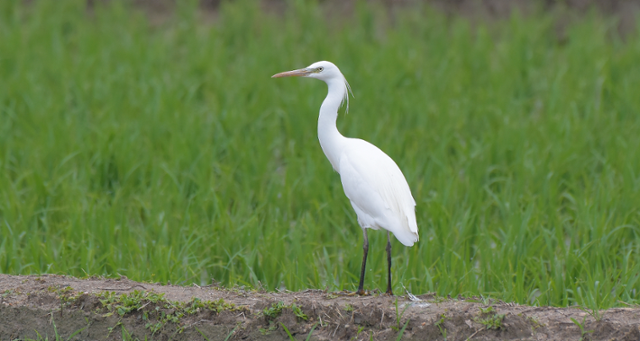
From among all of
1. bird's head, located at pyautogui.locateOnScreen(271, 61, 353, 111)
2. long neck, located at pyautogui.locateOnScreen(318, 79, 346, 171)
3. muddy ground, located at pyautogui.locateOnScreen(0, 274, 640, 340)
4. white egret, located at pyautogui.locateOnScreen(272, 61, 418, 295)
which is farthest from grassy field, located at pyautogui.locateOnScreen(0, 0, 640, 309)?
bird's head, located at pyautogui.locateOnScreen(271, 61, 353, 111)

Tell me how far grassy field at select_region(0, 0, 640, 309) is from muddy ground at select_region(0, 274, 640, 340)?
0.44 metres

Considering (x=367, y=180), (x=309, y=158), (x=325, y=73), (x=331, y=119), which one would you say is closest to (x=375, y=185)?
(x=367, y=180)

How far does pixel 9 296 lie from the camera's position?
284cm

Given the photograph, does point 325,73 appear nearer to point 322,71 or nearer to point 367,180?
point 322,71

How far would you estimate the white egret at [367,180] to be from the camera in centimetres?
279

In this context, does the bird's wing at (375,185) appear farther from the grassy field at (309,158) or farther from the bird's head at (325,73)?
the grassy field at (309,158)

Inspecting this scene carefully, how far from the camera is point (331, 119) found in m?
3.04

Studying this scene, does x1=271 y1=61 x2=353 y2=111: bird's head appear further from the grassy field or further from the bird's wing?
the grassy field

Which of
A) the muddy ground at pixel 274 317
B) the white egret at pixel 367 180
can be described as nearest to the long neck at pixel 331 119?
the white egret at pixel 367 180

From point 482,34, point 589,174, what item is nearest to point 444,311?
point 589,174

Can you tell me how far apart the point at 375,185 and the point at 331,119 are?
15.5 inches

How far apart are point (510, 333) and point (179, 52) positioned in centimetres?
666

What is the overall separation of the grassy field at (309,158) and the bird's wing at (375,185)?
1.94ft

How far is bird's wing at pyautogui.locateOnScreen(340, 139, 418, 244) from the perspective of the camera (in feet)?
9.24
